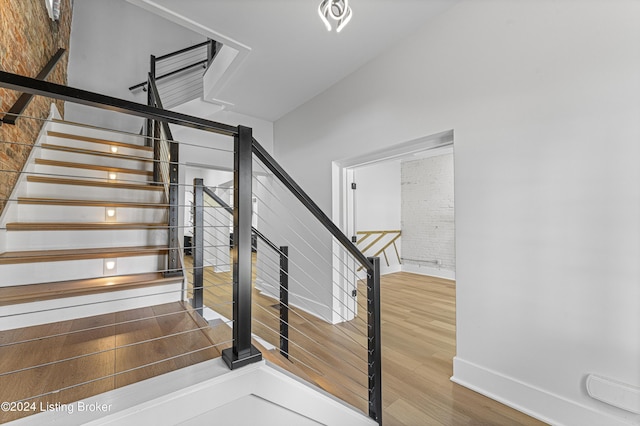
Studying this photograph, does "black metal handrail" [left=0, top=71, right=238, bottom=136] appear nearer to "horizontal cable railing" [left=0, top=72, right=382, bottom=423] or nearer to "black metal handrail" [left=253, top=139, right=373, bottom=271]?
"horizontal cable railing" [left=0, top=72, right=382, bottom=423]

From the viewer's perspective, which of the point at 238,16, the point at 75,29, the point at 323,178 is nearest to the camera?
the point at 238,16

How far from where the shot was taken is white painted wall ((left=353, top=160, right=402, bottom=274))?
5.55 metres

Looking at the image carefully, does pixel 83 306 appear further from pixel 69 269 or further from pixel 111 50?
pixel 111 50

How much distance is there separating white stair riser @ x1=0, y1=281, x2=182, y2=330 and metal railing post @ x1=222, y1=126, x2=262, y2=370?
2.00 ft

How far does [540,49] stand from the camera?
5.67 feet

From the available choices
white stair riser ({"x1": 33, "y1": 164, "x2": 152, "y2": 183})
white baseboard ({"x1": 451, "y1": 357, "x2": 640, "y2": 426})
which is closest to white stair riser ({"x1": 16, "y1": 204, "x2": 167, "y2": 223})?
white stair riser ({"x1": 33, "y1": 164, "x2": 152, "y2": 183})

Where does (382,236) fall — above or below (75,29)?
Answer: below

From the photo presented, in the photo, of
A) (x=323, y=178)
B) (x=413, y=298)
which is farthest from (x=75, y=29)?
(x=413, y=298)

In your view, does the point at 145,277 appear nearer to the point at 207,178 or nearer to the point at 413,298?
the point at 413,298

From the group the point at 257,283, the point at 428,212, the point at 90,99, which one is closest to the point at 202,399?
the point at 90,99

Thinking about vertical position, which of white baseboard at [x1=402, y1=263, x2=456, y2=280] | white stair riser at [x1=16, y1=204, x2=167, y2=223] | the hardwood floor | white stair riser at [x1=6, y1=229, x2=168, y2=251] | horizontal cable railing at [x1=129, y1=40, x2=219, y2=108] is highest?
horizontal cable railing at [x1=129, y1=40, x2=219, y2=108]

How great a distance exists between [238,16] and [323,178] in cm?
181

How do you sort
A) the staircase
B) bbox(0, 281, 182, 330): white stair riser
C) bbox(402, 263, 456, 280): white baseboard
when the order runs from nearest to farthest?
bbox(0, 281, 182, 330): white stair riser, the staircase, bbox(402, 263, 456, 280): white baseboard

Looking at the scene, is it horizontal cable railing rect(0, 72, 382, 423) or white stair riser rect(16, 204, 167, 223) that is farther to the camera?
white stair riser rect(16, 204, 167, 223)
